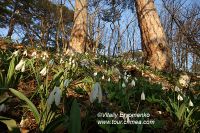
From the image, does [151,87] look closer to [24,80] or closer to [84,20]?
[24,80]

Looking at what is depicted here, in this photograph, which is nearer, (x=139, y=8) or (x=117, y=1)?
(x=139, y=8)

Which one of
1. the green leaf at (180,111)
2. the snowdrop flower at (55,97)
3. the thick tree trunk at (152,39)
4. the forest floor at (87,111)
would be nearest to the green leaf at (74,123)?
the forest floor at (87,111)

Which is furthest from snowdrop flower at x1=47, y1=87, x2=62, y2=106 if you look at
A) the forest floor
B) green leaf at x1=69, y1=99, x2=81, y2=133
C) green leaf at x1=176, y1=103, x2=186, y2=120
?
green leaf at x1=176, y1=103, x2=186, y2=120

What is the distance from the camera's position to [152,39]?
31.5 feet

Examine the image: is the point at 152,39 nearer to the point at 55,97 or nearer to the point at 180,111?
the point at 180,111

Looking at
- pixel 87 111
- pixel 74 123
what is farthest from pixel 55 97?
pixel 87 111

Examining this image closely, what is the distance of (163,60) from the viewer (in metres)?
9.36

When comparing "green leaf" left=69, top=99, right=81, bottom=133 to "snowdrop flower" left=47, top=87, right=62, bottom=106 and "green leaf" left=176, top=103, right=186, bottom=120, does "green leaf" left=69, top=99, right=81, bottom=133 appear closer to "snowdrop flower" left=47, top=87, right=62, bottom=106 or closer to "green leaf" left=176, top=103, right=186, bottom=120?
"snowdrop flower" left=47, top=87, right=62, bottom=106

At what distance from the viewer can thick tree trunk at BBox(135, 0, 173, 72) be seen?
30.8 ft

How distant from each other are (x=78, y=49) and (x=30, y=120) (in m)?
8.19

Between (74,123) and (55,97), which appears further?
(55,97)

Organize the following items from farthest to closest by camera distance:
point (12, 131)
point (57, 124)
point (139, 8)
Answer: point (139, 8) < point (57, 124) < point (12, 131)

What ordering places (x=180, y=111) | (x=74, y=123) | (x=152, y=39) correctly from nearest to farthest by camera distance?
(x=74, y=123)
(x=180, y=111)
(x=152, y=39)

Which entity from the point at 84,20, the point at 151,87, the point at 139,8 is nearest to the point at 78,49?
the point at 84,20
